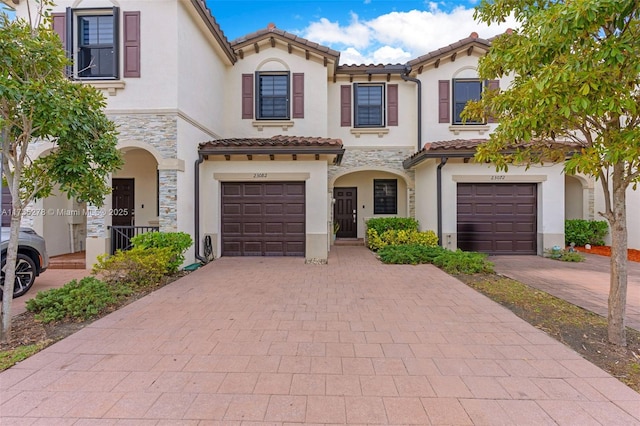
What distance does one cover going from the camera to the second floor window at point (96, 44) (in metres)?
8.16

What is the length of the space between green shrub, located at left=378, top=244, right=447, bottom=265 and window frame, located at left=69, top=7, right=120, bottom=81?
338 inches

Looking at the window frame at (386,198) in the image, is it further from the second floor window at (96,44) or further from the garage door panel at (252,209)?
Answer: the second floor window at (96,44)

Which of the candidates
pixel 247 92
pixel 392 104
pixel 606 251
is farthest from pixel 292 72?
pixel 606 251

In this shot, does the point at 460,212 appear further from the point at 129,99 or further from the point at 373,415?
the point at 129,99

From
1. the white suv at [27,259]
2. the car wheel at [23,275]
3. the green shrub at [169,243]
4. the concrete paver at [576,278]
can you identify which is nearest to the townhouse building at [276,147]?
the green shrub at [169,243]

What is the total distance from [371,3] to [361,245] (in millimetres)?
9008

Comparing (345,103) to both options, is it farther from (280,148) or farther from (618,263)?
(618,263)

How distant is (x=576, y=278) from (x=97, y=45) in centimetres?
1324

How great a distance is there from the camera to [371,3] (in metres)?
11.4

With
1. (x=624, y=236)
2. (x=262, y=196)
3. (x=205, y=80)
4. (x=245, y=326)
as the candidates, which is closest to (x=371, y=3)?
(x=205, y=80)

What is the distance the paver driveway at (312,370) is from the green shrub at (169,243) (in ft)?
6.41

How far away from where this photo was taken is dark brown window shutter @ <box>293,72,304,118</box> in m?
11.6

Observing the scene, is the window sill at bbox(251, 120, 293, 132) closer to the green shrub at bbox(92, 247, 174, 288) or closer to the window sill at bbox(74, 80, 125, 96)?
the window sill at bbox(74, 80, 125, 96)

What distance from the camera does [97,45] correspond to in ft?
26.8
